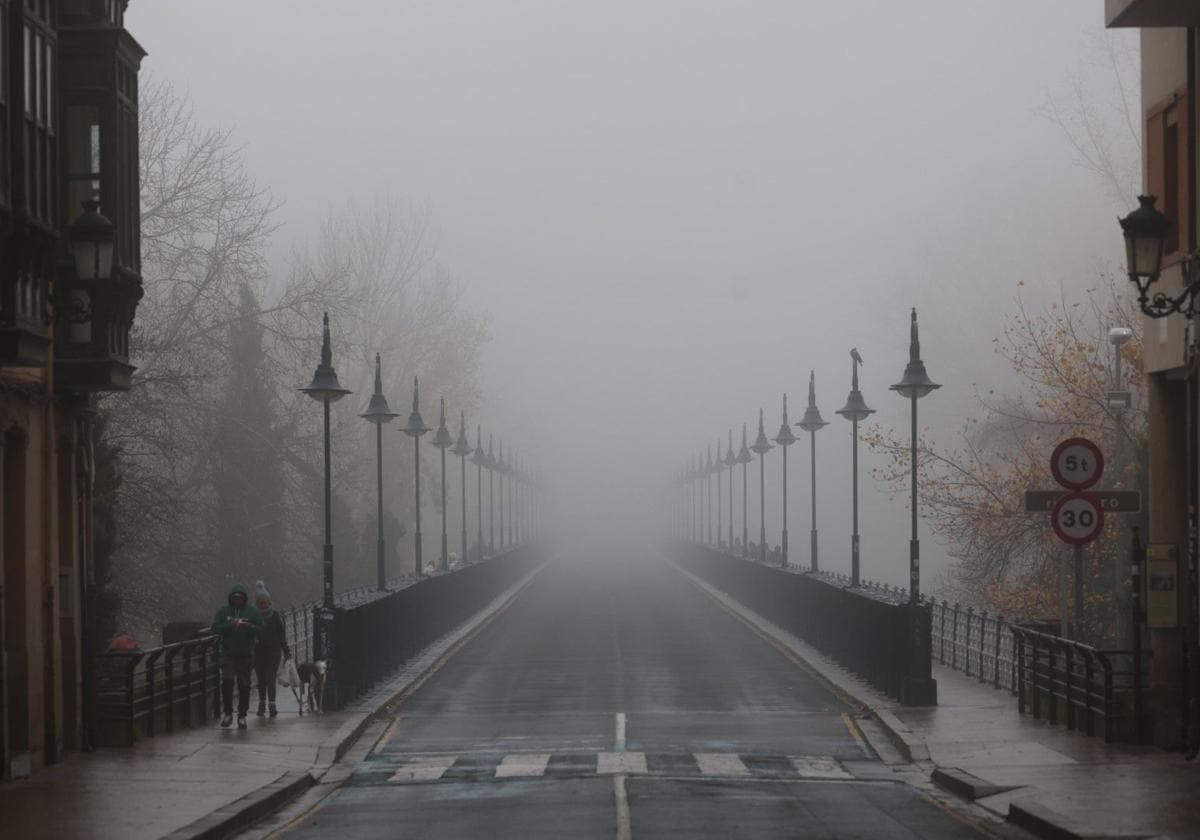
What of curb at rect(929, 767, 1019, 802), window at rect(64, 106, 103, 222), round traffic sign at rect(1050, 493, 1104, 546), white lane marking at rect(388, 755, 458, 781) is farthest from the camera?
window at rect(64, 106, 103, 222)

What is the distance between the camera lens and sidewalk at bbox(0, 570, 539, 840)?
1603 cm

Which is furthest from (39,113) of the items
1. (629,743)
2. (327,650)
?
(327,650)

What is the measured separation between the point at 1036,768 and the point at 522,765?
522cm

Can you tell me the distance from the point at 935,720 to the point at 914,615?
256cm

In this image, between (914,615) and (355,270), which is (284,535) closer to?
(355,270)

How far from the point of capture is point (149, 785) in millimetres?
19062

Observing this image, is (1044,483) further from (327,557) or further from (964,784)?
(964,784)

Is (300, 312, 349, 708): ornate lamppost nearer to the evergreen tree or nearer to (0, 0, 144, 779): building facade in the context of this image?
(0, 0, 144, 779): building facade

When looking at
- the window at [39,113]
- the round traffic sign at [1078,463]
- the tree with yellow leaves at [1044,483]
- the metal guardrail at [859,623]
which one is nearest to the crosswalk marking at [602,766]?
the round traffic sign at [1078,463]

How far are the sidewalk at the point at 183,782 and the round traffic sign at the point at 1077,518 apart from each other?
26.6 ft

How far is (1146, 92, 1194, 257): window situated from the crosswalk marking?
6.84 metres

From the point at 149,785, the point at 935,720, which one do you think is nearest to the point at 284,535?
the point at 935,720

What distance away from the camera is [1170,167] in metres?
22.8

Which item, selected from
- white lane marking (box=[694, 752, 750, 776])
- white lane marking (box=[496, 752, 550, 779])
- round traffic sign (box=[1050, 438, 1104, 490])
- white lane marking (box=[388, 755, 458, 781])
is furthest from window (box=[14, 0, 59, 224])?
round traffic sign (box=[1050, 438, 1104, 490])
